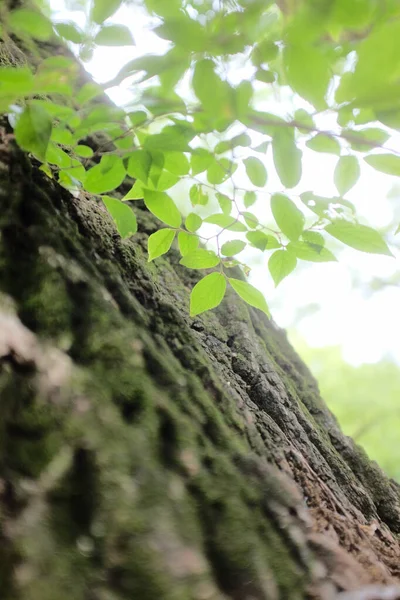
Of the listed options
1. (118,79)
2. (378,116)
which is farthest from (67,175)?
(378,116)

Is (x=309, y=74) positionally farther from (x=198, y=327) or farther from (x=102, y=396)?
(x=198, y=327)

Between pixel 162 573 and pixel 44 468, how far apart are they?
195 mm

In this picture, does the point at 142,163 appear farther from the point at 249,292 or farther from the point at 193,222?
the point at 249,292

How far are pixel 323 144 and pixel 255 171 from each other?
18 centimetres

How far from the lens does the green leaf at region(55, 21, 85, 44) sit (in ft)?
2.62

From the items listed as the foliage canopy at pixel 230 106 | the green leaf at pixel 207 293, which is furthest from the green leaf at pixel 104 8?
the green leaf at pixel 207 293

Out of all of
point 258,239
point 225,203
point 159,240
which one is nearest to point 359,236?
point 258,239

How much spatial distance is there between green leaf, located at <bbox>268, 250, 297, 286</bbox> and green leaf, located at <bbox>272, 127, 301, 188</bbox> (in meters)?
0.24

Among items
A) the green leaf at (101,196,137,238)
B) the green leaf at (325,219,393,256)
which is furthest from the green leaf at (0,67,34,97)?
the green leaf at (325,219,393,256)

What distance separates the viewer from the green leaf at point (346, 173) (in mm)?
775

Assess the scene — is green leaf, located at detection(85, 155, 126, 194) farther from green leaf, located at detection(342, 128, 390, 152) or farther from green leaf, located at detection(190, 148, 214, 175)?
green leaf, located at detection(342, 128, 390, 152)

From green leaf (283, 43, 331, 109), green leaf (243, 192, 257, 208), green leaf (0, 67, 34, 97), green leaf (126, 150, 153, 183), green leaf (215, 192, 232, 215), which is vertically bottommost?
green leaf (0, 67, 34, 97)

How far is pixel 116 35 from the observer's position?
2.24ft

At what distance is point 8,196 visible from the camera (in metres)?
0.70
